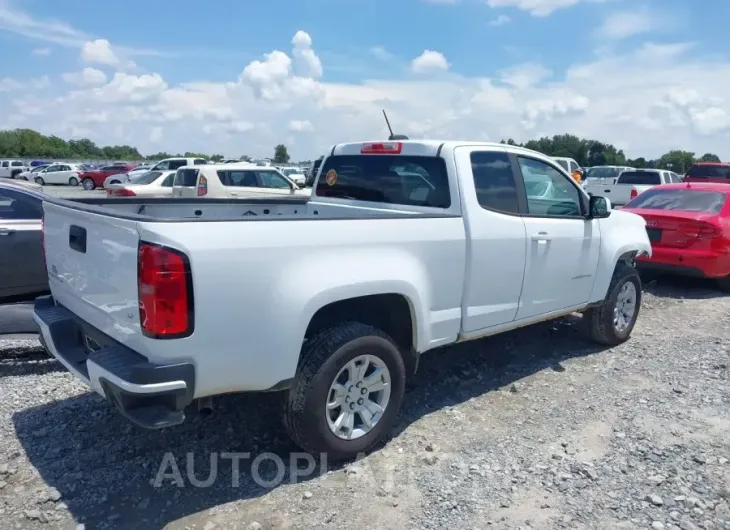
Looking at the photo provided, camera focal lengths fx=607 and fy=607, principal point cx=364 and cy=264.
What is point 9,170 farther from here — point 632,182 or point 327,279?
point 327,279

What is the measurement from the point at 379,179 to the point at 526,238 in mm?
1211

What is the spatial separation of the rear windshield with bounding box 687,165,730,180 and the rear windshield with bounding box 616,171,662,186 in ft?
2.97

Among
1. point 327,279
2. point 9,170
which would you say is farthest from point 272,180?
point 9,170

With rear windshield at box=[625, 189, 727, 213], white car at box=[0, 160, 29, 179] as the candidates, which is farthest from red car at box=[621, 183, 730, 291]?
white car at box=[0, 160, 29, 179]

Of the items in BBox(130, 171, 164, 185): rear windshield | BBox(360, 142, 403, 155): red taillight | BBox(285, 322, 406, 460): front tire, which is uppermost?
BBox(360, 142, 403, 155): red taillight

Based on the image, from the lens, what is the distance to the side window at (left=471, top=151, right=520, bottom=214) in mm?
4344

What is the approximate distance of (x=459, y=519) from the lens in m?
3.17

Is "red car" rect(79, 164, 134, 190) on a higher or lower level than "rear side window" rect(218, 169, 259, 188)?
lower

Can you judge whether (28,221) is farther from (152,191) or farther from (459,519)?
(152,191)

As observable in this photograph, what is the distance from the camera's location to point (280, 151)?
8012 cm

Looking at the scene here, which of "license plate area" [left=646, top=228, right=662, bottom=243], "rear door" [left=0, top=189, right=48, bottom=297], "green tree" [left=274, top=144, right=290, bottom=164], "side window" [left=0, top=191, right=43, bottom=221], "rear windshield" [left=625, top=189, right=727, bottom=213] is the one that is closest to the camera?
"rear door" [left=0, top=189, right=48, bottom=297]

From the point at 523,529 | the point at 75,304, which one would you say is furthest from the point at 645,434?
the point at 75,304

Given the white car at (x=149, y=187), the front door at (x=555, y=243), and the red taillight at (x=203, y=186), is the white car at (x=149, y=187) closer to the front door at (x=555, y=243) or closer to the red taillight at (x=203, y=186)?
the red taillight at (x=203, y=186)

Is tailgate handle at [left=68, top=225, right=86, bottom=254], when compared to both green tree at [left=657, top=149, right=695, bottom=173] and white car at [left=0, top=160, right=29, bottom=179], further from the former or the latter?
green tree at [left=657, top=149, right=695, bottom=173]
